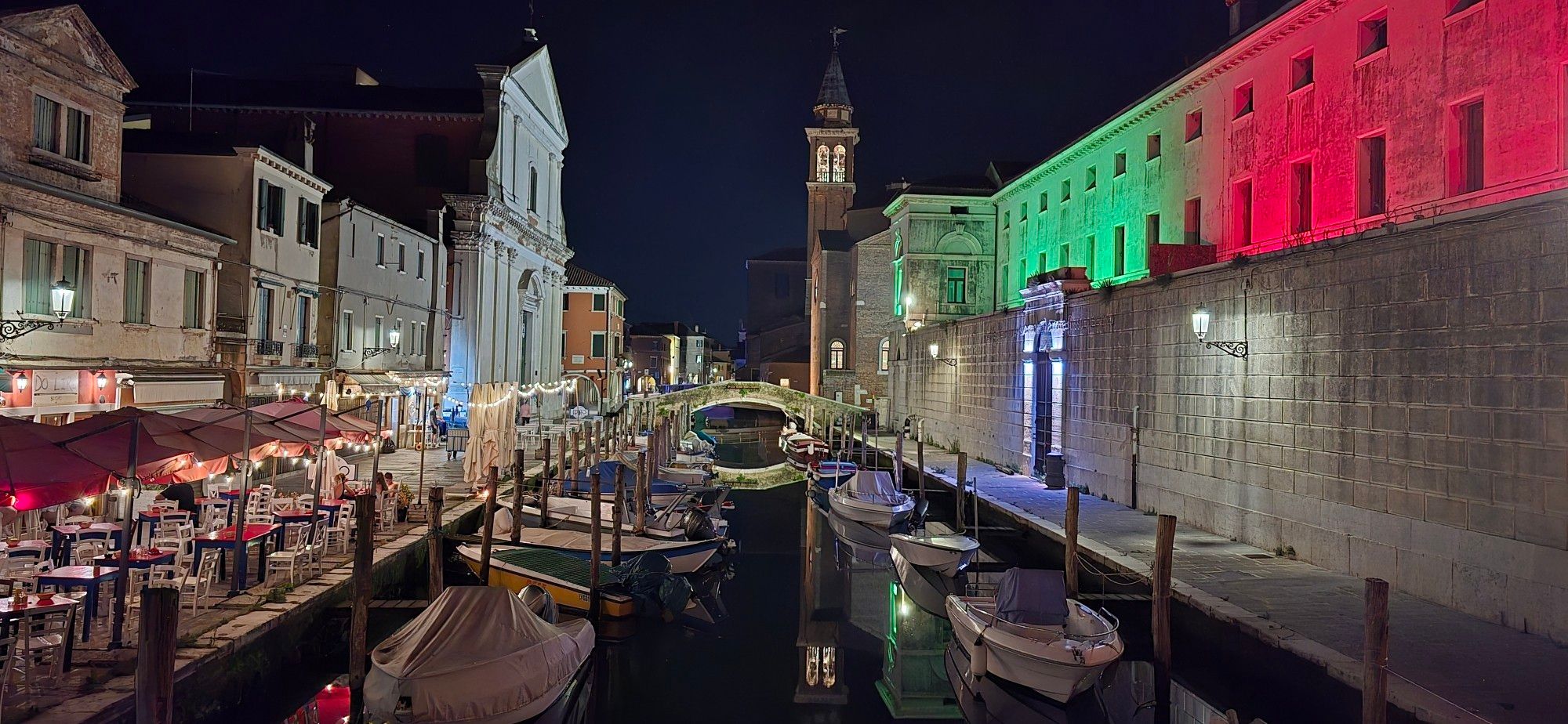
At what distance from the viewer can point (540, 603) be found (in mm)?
12812

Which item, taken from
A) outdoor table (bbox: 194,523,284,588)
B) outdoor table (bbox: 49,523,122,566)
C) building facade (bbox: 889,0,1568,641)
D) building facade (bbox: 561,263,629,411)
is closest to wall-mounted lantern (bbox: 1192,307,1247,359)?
building facade (bbox: 889,0,1568,641)

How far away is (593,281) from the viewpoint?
58406 mm

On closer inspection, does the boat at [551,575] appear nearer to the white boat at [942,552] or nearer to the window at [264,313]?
the white boat at [942,552]

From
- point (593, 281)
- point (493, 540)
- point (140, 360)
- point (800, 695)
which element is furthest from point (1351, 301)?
point (593, 281)

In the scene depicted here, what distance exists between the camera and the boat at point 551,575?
1536 centimetres

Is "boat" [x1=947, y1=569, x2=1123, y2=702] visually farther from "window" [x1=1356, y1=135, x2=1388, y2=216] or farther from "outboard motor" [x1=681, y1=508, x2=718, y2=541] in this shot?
"window" [x1=1356, y1=135, x2=1388, y2=216]

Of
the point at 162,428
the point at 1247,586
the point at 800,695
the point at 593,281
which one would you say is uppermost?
the point at 593,281

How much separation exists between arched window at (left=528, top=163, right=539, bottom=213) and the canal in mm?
27259

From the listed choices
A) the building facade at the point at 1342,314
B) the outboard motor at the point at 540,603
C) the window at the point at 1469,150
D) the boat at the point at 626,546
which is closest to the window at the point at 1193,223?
the building facade at the point at 1342,314

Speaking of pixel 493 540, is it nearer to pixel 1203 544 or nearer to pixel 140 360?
pixel 140 360

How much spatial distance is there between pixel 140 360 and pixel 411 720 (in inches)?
449

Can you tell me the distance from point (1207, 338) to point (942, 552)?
6.35 m

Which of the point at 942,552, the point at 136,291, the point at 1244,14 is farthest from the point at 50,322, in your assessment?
the point at 1244,14

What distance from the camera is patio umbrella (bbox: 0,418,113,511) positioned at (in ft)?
28.4
